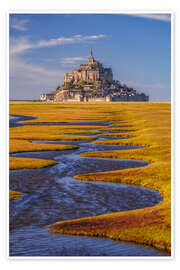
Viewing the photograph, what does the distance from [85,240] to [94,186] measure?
372 inches

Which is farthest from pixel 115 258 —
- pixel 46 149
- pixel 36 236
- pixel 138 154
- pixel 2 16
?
pixel 46 149

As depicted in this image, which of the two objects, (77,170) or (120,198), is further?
(77,170)

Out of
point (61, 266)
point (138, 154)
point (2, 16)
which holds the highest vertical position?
point (2, 16)

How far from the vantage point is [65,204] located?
22.7 metres

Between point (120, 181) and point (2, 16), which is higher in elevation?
point (2, 16)

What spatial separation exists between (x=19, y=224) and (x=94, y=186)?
827 cm

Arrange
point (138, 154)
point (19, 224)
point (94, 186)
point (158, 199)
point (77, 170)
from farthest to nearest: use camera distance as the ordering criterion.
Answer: point (138, 154) < point (77, 170) < point (94, 186) < point (158, 199) < point (19, 224)

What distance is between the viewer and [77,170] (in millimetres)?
32500

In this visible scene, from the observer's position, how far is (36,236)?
1789 cm

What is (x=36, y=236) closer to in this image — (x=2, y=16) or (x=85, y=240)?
(x=85, y=240)

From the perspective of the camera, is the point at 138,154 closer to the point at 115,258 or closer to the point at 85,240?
the point at 85,240

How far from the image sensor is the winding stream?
16.4m

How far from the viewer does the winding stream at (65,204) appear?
646 inches

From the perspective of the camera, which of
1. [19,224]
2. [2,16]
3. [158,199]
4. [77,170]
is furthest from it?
[77,170]
